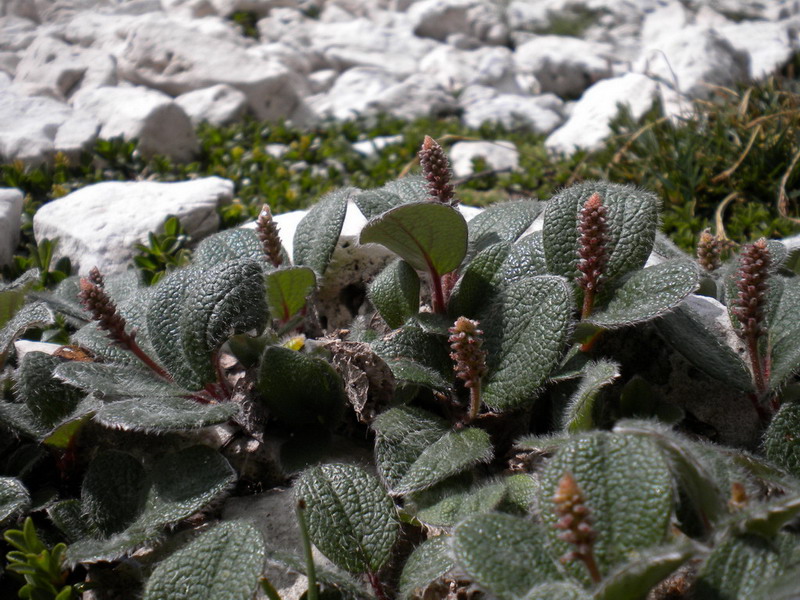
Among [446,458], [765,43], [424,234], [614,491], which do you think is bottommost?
[765,43]

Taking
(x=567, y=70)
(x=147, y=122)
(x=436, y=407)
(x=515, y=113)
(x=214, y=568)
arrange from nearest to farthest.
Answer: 1. (x=214, y=568)
2. (x=436, y=407)
3. (x=147, y=122)
4. (x=515, y=113)
5. (x=567, y=70)

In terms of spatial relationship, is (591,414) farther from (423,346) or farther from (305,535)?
(305,535)

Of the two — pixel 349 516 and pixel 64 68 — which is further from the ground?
pixel 349 516

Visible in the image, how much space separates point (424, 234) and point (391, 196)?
0.36m

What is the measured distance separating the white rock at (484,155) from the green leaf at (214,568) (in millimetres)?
2838

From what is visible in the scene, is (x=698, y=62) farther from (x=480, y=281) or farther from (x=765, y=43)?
(x=480, y=281)

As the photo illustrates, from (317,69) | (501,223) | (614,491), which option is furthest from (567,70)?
(614,491)

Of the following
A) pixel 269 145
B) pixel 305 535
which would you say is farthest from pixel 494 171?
pixel 305 535

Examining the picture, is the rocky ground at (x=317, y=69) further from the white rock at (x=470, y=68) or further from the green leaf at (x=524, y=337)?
the green leaf at (x=524, y=337)

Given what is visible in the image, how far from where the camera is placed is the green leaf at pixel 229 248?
80.4 inches

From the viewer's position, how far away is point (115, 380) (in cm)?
171

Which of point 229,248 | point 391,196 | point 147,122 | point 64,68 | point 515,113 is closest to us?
point 391,196

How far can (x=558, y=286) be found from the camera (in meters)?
1.58

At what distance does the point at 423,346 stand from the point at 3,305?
1.14 meters
